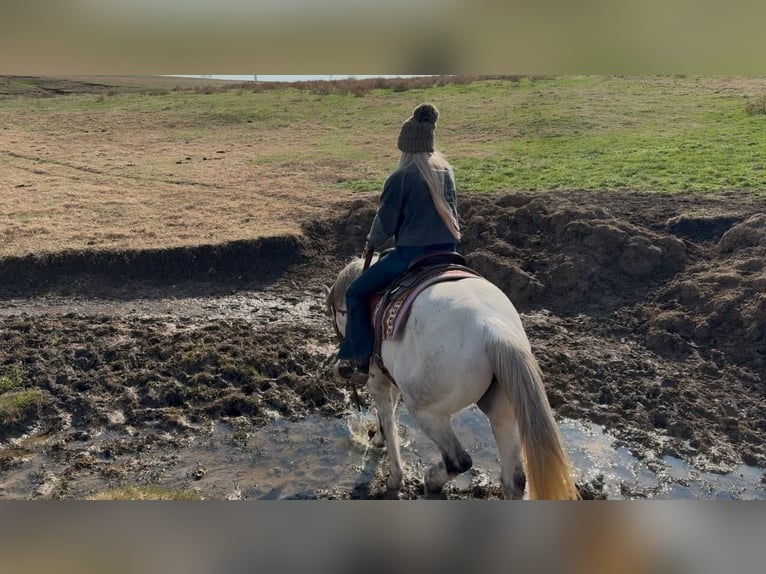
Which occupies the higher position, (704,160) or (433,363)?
(704,160)

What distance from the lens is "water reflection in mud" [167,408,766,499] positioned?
5016 mm

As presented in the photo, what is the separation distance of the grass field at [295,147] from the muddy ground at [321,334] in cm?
98

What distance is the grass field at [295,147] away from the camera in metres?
11.1

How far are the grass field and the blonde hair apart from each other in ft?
19.4

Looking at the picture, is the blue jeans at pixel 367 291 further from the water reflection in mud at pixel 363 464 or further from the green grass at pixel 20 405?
the green grass at pixel 20 405

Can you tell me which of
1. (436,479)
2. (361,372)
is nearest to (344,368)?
(361,372)

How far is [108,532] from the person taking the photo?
1166 mm

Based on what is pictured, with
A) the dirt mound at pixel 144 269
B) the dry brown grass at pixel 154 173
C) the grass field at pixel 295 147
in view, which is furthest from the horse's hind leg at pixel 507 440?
the grass field at pixel 295 147

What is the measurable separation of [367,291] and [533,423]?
168cm

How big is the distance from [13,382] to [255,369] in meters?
2.54

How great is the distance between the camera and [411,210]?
394 cm

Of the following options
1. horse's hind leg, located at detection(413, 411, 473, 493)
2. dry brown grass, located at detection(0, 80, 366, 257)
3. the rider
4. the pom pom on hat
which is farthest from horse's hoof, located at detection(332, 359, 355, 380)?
dry brown grass, located at detection(0, 80, 366, 257)
